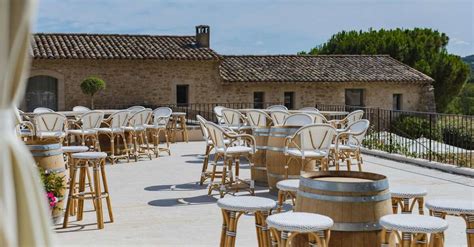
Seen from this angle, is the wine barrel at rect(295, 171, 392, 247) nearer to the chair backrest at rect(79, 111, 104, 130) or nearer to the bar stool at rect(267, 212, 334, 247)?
the bar stool at rect(267, 212, 334, 247)

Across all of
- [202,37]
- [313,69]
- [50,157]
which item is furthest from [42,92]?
[50,157]

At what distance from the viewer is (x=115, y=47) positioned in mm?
22516

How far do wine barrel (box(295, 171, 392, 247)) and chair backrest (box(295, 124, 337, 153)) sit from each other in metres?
3.26

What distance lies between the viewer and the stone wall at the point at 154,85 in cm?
2122

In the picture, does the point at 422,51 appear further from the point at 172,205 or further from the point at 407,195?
the point at 407,195

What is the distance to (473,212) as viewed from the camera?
386cm

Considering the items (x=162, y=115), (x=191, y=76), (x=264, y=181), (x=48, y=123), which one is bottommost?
(x=264, y=181)

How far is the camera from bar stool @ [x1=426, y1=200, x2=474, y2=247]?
12.7ft

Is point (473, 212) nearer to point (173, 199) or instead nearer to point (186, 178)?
point (173, 199)

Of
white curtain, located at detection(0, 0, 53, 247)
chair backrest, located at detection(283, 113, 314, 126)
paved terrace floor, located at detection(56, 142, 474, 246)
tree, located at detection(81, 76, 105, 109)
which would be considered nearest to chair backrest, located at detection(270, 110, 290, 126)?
paved terrace floor, located at detection(56, 142, 474, 246)

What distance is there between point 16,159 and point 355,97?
2539 centimetres

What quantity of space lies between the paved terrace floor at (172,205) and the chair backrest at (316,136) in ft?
3.08

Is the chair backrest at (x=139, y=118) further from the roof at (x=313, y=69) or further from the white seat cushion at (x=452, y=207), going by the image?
the roof at (x=313, y=69)

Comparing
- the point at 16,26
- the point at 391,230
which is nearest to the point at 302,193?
the point at 391,230
